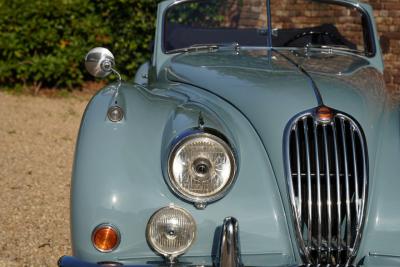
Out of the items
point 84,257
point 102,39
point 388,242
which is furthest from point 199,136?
point 102,39

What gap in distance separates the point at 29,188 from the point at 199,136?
3.83 meters

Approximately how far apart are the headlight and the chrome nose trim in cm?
22

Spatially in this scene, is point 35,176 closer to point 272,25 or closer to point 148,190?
point 272,25

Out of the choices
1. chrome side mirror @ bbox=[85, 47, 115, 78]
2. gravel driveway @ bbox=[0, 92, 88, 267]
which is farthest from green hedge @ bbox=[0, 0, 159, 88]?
chrome side mirror @ bbox=[85, 47, 115, 78]

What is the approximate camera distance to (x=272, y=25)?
548 centimetres

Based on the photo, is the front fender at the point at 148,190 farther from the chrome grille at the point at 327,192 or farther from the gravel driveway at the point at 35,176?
the gravel driveway at the point at 35,176

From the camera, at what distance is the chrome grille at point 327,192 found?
3707mm

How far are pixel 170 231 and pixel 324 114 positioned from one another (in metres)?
0.90

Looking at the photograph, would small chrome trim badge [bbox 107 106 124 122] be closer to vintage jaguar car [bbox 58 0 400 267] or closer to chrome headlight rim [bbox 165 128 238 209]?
vintage jaguar car [bbox 58 0 400 267]

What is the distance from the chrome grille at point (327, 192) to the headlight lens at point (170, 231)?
49 centimetres

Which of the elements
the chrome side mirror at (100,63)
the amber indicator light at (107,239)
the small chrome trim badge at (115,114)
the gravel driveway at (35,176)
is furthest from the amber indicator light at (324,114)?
the gravel driveway at (35,176)

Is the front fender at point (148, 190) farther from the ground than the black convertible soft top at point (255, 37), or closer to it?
closer to it

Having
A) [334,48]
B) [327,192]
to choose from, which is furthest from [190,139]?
[334,48]

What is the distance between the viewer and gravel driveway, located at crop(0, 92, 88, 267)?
18.5 feet
